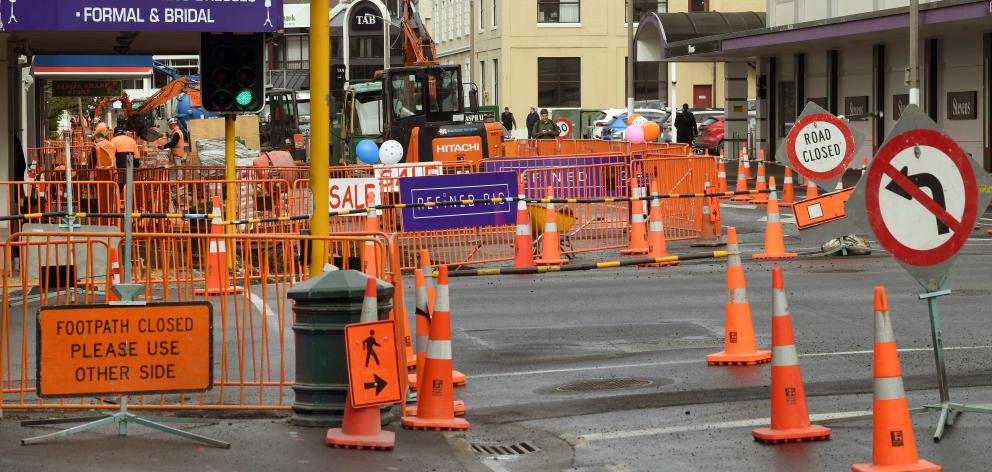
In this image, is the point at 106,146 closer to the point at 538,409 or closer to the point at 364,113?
the point at 364,113

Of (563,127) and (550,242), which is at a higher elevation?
(563,127)

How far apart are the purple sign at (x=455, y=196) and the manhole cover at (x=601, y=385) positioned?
340 inches

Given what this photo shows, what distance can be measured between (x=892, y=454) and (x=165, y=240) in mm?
5136

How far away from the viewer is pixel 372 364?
834cm

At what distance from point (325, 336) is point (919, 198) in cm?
341

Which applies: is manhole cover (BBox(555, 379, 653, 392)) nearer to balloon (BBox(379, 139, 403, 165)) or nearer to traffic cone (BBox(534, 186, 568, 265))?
traffic cone (BBox(534, 186, 568, 265))

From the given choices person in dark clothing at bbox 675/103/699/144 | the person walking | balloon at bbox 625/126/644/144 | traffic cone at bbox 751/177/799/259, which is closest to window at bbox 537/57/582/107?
the person walking

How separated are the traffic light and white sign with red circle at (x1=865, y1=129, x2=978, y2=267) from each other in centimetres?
683

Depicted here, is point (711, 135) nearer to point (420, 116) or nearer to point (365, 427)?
point (420, 116)

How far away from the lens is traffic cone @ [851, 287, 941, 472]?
23.9ft

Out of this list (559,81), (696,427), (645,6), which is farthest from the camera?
(559,81)

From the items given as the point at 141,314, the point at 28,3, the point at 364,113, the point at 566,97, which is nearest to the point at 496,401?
the point at 141,314

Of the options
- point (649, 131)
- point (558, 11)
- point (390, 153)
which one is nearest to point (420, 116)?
point (390, 153)

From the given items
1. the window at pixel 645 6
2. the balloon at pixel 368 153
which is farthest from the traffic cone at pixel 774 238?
the window at pixel 645 6
